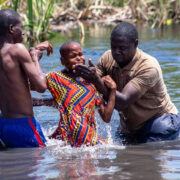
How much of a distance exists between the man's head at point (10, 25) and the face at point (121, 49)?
3.23 feet

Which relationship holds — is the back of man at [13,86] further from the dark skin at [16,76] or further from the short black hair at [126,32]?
the short black hair at [126,32]

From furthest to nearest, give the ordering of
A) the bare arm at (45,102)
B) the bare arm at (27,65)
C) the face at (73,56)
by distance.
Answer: the bare arm at (45,102) → the face at (73,56) → the bare arm at (27,65)

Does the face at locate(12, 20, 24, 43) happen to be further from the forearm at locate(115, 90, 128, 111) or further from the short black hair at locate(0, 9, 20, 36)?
the forearm at locate(115, 90, 128, 111)

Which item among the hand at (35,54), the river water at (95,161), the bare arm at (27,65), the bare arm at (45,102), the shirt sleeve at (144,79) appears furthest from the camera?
the shirt sleeve at (144,79)

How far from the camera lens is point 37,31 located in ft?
35.6

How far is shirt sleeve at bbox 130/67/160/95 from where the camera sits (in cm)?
440

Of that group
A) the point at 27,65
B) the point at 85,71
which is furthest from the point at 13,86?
the point at 85,71

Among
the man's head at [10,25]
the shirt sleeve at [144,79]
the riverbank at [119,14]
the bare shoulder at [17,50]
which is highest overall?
the man's head at [10,25]

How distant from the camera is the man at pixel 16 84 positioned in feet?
12.8

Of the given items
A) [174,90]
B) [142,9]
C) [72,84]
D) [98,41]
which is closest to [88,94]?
[72,84]

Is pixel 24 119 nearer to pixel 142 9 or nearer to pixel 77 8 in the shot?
pixel 142 9

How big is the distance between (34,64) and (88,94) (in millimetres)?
563

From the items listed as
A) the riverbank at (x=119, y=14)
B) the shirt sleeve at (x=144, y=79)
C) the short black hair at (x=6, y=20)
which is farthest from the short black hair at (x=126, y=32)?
the riverbank at (x=119, y=14)

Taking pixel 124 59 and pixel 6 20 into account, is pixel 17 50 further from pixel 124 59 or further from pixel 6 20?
pixel 124 59
